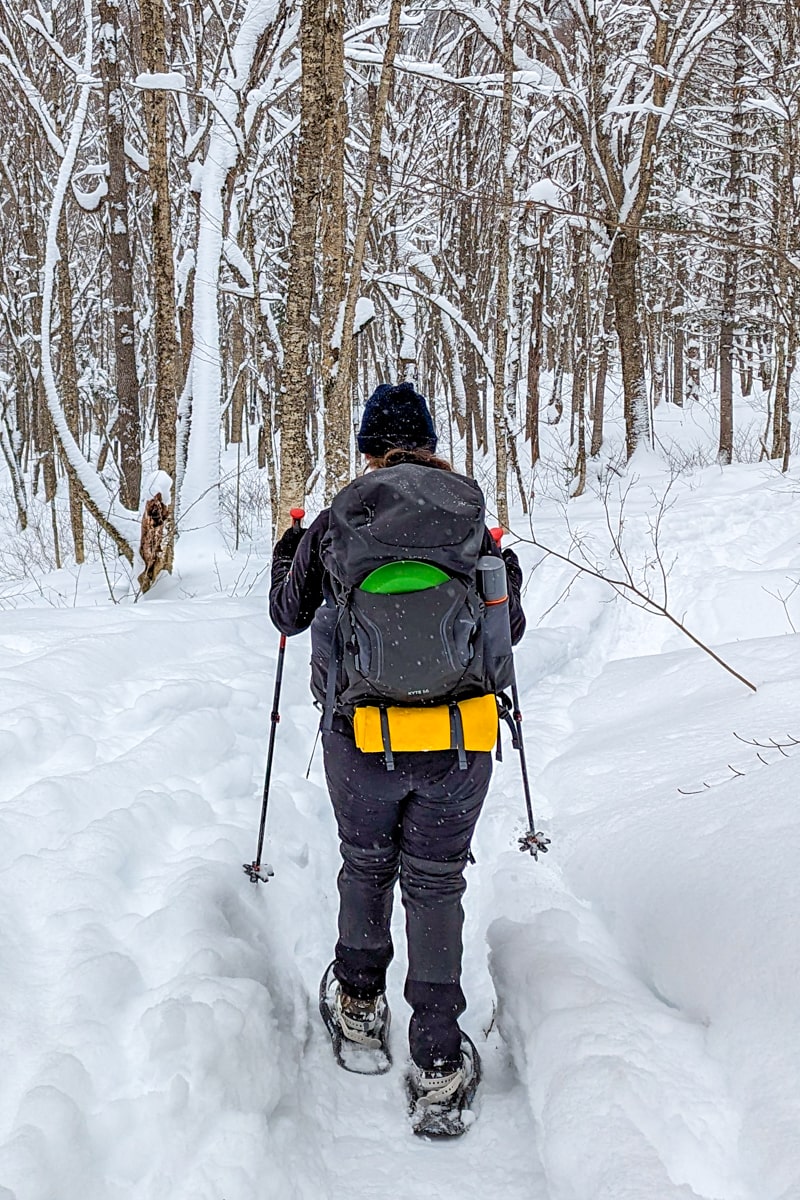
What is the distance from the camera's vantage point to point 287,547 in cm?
267

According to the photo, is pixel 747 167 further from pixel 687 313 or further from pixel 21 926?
pixel 21 926

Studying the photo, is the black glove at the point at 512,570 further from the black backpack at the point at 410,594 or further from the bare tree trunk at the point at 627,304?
the bare tree trunk at the point at 627,304

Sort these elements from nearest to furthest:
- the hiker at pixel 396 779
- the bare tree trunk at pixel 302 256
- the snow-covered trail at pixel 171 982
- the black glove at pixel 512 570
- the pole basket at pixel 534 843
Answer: the snow-covered trail at pixel 171 982 < the hiker at pixel 396 779 < the black glove at pixel 512 570 < the pole basket at pixel 534 843 < the bare tree trunk at pixel 302 256

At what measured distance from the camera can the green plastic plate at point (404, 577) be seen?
212 centimetres

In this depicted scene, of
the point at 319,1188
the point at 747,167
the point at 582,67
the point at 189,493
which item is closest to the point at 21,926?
the point at 319,1188

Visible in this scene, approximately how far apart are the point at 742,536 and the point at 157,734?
6.88 meters

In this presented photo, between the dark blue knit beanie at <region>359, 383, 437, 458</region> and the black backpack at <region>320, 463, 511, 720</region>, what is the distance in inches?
11.0

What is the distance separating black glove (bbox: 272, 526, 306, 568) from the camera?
2.65 metres

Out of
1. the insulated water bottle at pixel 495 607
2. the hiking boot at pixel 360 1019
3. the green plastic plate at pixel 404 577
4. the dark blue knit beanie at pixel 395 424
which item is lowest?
the hiking boot at pixel 360 1019

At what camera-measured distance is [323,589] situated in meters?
2.48

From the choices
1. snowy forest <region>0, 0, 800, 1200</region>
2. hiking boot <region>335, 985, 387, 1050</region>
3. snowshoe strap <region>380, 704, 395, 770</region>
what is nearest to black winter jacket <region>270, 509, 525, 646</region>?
snowshoe strap <region>380, 704, 395, 770</region>

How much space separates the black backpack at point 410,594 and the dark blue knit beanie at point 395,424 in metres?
0.28

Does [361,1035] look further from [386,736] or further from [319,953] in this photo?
[386,736]

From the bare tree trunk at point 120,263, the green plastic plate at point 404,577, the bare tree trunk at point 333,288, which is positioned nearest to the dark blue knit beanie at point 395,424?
the green plastic plate at point 404,577
